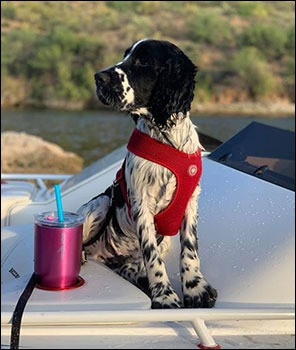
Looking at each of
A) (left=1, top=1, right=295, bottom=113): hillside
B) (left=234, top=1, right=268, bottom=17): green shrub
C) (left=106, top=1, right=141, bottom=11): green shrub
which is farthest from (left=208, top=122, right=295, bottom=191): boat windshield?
(left=106, top=1, right=141, bottom=11): green shrub

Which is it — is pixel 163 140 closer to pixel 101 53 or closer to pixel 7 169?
pixel 7 169

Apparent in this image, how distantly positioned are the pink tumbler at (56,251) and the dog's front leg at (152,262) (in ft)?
0.90

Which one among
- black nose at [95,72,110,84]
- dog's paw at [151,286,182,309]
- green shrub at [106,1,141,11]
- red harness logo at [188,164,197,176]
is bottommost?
dog's paw at [151,286,182,309]

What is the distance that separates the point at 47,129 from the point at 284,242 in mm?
14878

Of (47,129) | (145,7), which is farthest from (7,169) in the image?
(145,7)

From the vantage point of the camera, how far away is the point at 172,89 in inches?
97.3

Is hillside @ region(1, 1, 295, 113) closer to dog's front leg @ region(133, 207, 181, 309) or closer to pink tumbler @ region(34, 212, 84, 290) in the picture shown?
dog's front leg @ region(133, 207, 181, 309)

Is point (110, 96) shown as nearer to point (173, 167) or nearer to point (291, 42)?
point (173, 167)

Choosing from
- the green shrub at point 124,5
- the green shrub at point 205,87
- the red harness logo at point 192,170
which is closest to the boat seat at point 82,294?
the red harness logo at point 192,170

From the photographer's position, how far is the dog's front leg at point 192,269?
2461mm

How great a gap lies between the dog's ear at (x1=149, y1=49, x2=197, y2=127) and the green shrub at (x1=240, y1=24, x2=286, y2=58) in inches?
1258

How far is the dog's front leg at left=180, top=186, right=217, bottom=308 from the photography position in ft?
8.07

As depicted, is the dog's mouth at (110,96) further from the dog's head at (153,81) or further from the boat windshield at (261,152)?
the boat windshield at (261,152)

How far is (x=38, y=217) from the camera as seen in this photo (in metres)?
2.43
